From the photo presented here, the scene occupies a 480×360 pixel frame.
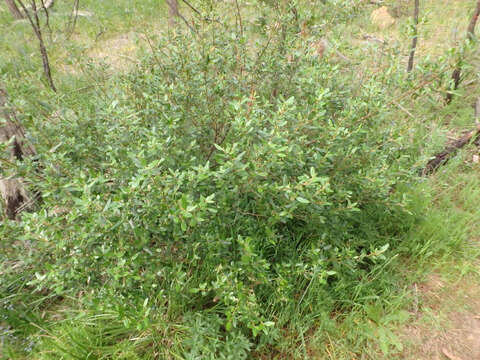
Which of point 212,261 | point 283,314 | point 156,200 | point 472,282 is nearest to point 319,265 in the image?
point 283,314

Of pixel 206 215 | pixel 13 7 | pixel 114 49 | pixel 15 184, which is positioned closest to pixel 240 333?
pixel 206 215

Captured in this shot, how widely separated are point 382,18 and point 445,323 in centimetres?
710

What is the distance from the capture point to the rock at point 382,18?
7098 millimetres

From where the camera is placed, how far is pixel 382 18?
7273mm

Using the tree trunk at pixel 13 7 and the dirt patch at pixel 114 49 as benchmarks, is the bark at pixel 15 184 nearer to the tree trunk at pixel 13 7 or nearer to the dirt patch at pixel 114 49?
the dirt patch at pixel 114 49

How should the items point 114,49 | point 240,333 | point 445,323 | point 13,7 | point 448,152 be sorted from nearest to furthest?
point 240,333 < point 445,323 < point 448,152 < point 13,7 < point 114,49

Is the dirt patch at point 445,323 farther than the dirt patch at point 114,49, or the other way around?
the dirt patch at point 114,49

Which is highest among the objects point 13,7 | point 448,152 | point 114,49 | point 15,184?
point 13,7

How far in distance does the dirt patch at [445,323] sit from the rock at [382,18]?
6.34 meters

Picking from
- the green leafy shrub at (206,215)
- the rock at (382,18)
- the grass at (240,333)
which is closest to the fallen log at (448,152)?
the grass at (240,333)

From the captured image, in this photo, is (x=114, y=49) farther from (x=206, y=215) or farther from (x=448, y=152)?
(x=448, y=152)

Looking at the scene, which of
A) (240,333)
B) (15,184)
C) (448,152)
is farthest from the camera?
(448,152)

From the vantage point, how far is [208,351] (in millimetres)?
2090

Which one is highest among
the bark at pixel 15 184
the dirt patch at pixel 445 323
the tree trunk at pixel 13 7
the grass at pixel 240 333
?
the tree trunk at pixel 13 7
